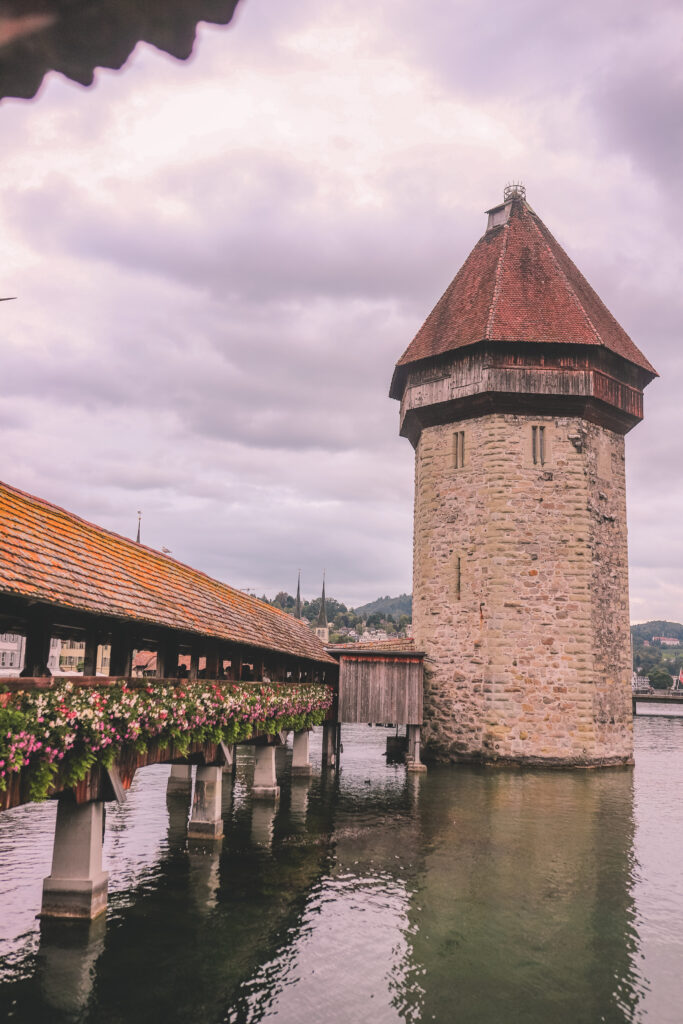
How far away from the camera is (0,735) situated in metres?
6.47

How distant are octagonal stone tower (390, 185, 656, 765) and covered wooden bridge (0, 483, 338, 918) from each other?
10.3 meters

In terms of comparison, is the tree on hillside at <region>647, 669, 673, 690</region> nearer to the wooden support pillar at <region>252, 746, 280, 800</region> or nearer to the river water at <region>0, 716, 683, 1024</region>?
the river water at <region>0, 716, 683, 1024</region>

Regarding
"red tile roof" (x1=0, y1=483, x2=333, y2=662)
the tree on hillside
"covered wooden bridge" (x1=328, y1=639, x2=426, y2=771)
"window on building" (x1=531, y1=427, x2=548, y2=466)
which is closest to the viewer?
"red tile roof" (x1=0, y1=483, x2=333, y2=662)

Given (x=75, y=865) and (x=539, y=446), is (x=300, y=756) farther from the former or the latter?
(x=75, y=865)

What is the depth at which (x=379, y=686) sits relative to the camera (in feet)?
77.8

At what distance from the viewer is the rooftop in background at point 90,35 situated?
157 centimetres

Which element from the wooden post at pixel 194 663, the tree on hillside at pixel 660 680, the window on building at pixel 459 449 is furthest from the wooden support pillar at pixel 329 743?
the tree on hillside at pixel 660 680

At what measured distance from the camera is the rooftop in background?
5.14ft

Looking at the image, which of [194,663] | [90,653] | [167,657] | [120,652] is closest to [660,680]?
[194,663]

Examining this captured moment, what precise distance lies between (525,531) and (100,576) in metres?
16.6

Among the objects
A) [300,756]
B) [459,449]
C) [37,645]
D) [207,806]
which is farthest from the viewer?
[459,449]

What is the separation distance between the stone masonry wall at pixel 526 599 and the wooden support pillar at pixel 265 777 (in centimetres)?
739

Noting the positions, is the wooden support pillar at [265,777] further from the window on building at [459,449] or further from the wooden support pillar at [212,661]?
the window on building at [459,449]

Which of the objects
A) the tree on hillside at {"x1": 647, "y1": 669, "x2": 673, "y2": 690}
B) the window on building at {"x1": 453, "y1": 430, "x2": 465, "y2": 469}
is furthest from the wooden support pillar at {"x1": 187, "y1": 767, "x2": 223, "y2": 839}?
the tree on hillside at {"x1": 647, "y1": 669, "x2": 673, "y2": 690}
